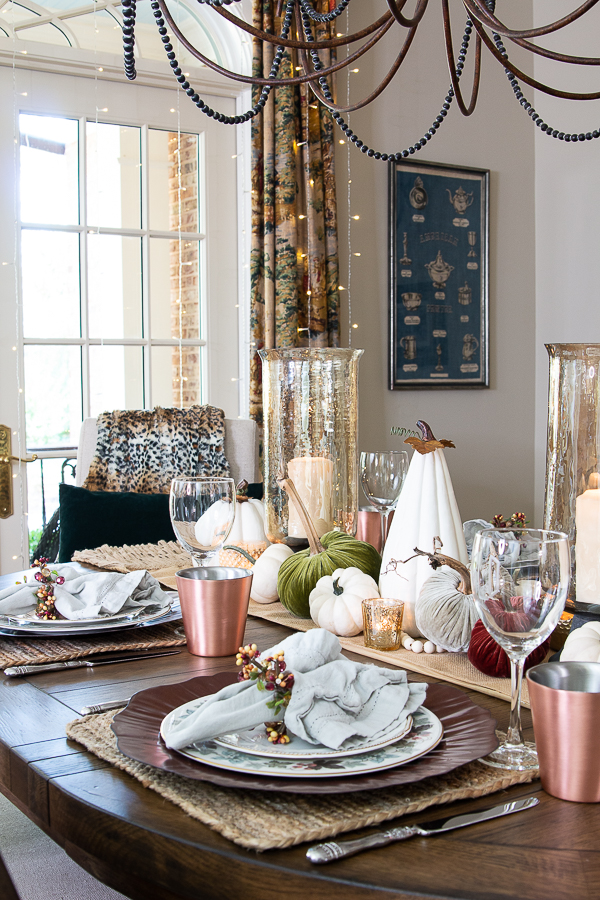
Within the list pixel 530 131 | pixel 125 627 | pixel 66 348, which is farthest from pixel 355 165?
pixel 125 627

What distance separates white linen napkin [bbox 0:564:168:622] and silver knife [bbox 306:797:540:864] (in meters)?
0.64

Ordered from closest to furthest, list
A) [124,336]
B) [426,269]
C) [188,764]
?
[188,764] < [124,336] < [426,269]

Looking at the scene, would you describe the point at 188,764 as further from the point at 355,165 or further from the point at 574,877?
the point at 355,165

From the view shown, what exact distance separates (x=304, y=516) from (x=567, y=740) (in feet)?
2.14

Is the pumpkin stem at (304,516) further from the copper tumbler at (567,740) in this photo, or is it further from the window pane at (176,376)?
the window pane at (176,376)

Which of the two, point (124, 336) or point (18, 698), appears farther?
point (124, 336)

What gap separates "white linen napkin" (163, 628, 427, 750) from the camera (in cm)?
66

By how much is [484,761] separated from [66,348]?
2.93m

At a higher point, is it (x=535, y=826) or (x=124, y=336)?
(x=124, y=336)

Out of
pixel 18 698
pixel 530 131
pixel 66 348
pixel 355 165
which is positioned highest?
pixel 530 131

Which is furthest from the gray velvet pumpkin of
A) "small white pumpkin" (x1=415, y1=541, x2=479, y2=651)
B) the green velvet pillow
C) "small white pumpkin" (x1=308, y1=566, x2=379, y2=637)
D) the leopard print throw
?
the leopard print throw

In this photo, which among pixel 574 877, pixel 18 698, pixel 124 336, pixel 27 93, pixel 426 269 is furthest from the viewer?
pixel 426 269

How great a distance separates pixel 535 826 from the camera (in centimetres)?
59

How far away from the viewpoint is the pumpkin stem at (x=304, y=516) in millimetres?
1232
